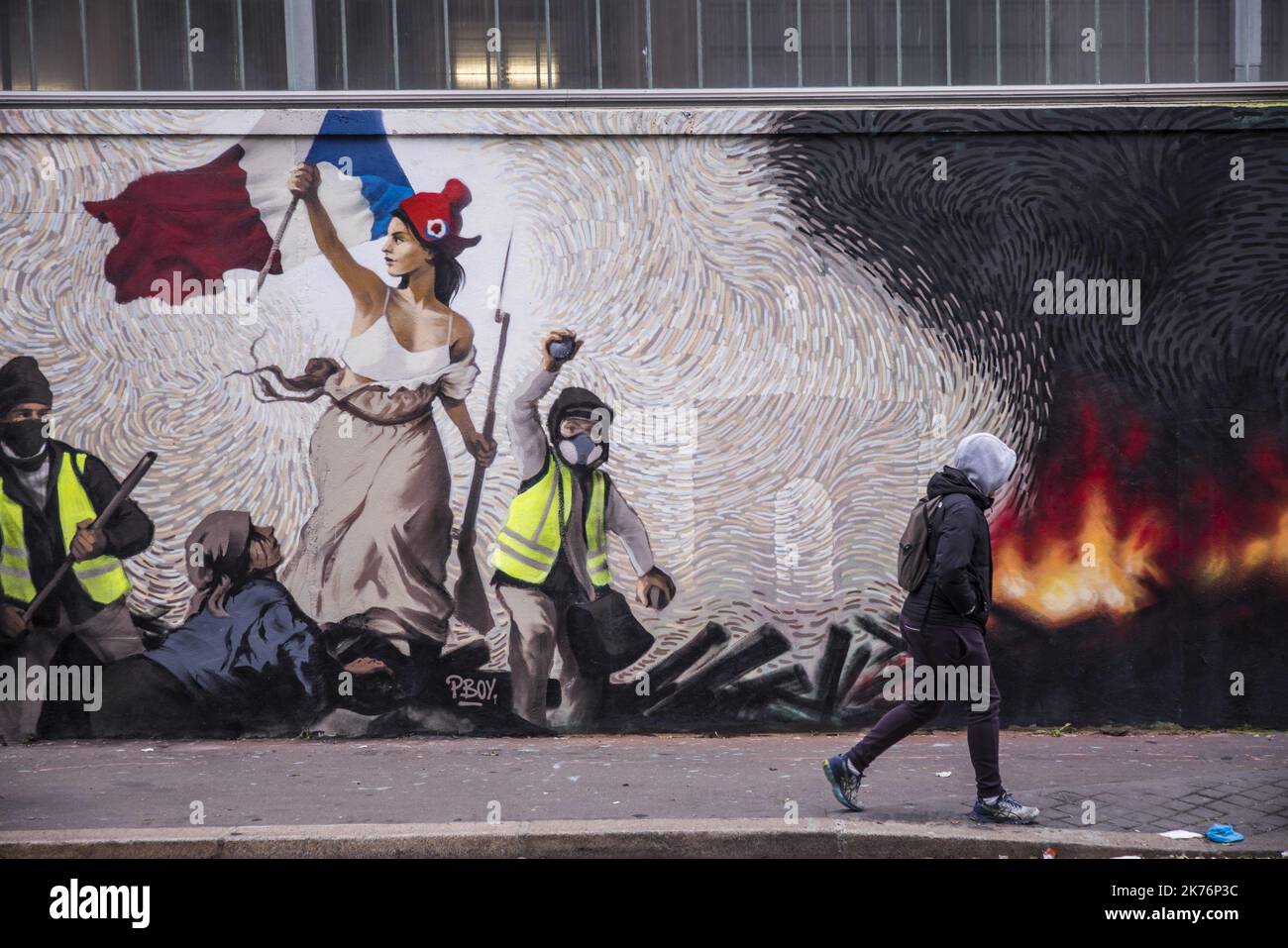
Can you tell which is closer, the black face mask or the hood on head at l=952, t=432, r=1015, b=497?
the hood on head at l=952, t=432, r=1015, b=497

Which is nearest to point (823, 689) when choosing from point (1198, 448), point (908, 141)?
point (1198, 448)

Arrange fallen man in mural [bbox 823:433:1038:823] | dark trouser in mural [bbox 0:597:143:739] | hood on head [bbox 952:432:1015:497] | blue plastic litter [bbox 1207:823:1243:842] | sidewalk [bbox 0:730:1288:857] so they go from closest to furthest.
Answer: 1. blue plastic litter [bbox 1207:823:1243:842]
2. sidewalk [bbox 0:730:1288:857]
3. fallen man in mural [bbox 823:433:1038:823]
4. hood on head [bbox 952:432:1015:497]
5. dark trouser in mural [bbox 0:597:143:739]

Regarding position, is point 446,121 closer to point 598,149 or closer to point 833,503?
point 598,149

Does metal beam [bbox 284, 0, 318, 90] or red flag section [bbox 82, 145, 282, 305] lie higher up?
metal beam [bbox 284, 0, 318, 90]

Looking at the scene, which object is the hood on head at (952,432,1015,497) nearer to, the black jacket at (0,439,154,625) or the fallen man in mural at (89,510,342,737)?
the fallen man in mural at (89,510,342,737)

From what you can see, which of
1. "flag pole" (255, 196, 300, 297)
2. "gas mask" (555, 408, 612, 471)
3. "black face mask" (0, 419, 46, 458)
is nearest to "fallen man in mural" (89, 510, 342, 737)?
"black face mask" (0, 419, 46, 458)

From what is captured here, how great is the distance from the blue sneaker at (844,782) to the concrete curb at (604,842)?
0.22 meters

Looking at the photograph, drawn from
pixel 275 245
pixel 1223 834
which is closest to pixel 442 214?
pixel 275 245

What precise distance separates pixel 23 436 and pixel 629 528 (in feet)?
12.4

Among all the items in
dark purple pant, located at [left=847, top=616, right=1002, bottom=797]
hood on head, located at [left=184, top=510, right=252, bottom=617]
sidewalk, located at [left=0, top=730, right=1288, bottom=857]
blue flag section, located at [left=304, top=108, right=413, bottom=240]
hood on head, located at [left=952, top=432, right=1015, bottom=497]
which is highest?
blue flag section, located at [left=304, top=108, right=413, bottom=240]

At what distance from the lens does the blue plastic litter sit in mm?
5289

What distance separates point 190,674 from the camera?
7418 millimetres

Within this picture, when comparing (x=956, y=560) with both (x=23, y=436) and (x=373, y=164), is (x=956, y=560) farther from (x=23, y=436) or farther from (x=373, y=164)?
(x=23, y=436)

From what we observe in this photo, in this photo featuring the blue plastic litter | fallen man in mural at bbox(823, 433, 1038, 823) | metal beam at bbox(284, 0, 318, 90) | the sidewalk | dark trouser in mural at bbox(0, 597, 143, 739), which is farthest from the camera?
metal beam at bbox(284, 0, 318, 90)
